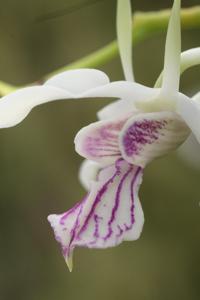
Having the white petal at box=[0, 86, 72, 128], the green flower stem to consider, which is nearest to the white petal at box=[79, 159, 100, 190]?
the green flower stem

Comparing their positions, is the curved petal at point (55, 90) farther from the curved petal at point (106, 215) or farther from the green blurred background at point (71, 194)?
the green blurred background at point (71, 194)

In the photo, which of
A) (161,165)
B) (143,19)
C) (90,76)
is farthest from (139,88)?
(161,165)

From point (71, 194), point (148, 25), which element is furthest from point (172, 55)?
point (71, 194)

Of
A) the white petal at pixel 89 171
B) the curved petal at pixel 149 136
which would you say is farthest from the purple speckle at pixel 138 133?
the white petal at pixel 89 171

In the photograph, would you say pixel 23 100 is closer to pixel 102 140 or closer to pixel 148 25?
pixel 102 140

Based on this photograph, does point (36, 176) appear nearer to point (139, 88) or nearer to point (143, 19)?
point (143, 19)

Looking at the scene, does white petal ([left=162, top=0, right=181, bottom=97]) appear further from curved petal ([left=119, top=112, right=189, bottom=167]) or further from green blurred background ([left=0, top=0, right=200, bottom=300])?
green blurred background ([left=0, top=0, right=200, bottom=300])
